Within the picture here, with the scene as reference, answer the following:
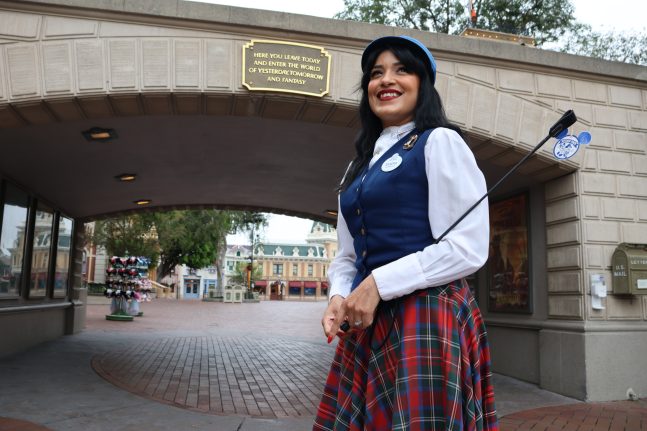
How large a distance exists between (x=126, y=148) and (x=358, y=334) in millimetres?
7686

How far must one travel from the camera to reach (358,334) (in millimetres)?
1477

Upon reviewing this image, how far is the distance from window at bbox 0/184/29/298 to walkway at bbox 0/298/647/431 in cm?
121

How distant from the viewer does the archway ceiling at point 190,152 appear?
6.48 metres

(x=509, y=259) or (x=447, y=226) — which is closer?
(x=447, y=226)

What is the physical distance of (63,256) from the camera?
12.4m

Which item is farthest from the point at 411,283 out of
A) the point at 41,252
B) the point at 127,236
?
the point at 127,236

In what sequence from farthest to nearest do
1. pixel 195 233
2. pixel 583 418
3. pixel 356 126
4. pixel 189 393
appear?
1. pixel 195 233
2. pixel 356 126
3. pixel 189 393
4. pixel 583 418

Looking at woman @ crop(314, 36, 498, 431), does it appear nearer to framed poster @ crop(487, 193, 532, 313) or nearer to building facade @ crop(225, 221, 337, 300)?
framed poster @ crop(487, 193, 532, 313)

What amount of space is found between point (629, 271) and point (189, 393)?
5.43 meters

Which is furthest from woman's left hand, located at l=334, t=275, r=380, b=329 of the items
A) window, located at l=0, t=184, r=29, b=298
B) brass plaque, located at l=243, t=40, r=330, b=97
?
window, located at l=0, t=184, r=29, b=298

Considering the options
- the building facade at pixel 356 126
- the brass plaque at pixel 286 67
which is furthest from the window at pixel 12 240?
the brass plaque at pixel 286 67

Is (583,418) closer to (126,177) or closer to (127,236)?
(126,177)

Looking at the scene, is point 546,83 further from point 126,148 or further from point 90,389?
point 90,389

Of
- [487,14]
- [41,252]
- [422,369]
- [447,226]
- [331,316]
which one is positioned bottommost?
[422,369]
